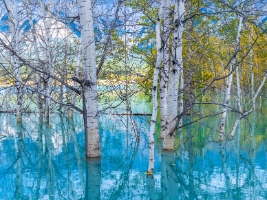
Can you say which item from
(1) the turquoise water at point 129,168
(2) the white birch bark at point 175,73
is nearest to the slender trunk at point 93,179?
(1) the turquoise water at point 129,168

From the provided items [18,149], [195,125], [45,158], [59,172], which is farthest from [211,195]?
[195,125]

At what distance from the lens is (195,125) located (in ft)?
50.9

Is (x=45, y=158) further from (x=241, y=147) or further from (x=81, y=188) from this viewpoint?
(x=241, y=147)

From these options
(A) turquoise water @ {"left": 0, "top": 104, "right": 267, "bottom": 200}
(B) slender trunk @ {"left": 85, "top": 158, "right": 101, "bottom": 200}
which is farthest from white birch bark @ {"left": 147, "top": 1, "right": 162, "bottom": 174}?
(B) slender trunk @ {"left": 85, "top": 158, "right": 101, "bottom": 200}

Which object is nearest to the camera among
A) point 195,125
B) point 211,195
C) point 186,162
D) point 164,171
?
point 211,195

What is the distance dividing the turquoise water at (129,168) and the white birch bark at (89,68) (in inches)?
35.1

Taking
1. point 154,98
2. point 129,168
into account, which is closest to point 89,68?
point 154,98

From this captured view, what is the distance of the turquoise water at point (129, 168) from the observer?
Result: 664cm

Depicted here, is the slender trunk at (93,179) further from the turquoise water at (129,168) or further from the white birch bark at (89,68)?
the white birch bark at (89,68)

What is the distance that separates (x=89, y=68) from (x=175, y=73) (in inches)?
85.6

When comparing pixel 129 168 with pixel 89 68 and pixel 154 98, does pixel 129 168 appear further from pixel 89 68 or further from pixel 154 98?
pixel 89 68

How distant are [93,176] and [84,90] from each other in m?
2.00

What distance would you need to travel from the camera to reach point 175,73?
29.6 feet

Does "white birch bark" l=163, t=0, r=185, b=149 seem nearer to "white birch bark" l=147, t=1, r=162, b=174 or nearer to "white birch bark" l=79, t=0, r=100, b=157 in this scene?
"white birch bark" l=147, t=1, r=162, b=174
